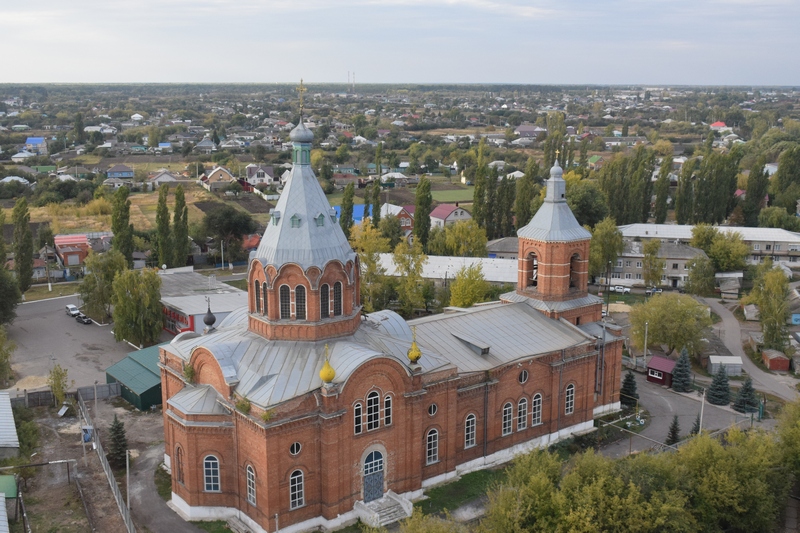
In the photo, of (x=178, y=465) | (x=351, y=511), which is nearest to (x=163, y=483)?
(x=178, y=465)

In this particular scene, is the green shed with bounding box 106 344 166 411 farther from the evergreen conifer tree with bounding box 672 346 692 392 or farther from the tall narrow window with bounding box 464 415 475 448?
the evergreen conifer tree with bounding box 672 346 692 392

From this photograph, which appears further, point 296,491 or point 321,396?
point 296,491

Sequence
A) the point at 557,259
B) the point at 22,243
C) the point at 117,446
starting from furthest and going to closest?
the point at 22,243
the point at 557,259
the point at 117,446

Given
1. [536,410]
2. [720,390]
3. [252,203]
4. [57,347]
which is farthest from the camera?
[252,203]

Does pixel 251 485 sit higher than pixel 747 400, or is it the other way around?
pixel 251 485

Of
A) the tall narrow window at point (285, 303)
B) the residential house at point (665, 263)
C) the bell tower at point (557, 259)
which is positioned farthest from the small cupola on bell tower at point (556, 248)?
the residential house at point (665, 263)

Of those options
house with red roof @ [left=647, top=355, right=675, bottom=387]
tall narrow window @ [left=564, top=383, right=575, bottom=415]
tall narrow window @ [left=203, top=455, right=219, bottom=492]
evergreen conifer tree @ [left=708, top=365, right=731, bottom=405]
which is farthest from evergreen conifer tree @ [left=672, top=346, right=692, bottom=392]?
tall narrow window @ [left=203, top=455, right=219, bottom=492]

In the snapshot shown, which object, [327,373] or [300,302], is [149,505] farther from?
[300,302]
